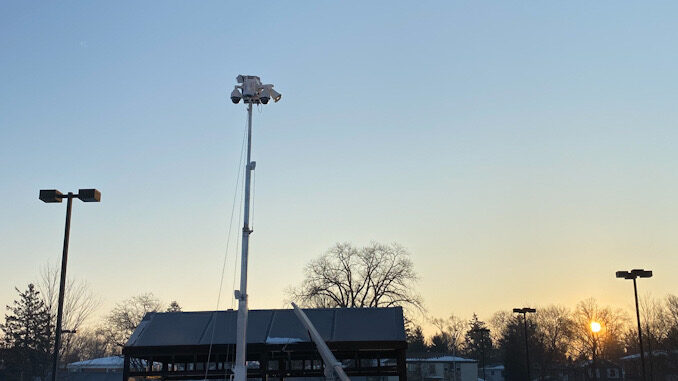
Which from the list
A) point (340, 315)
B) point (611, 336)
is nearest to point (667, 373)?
point (611, 336)

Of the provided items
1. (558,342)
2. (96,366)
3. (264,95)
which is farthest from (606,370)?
(264,95)

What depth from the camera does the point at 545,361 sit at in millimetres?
91500

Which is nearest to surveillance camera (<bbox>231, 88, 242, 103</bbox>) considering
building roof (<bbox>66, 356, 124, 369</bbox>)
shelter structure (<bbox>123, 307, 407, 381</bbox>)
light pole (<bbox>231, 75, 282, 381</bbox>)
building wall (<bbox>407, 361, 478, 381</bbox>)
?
light pole (<bbox>231, 75, 282, 381</bbox>)

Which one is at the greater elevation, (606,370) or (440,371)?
(440,371)

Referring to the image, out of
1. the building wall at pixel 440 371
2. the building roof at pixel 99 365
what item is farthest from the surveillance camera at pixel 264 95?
the building wall at pixel 440 371

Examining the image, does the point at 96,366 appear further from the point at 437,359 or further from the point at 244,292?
the point at 244,292

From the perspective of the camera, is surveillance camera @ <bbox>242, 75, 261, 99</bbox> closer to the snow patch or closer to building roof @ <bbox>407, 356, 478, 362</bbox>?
the snow patch

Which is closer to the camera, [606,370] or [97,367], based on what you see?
[97,367]

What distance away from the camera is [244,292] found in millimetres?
15648

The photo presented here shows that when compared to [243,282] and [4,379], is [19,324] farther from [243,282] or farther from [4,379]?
[243,282]

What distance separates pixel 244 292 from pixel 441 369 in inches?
2644

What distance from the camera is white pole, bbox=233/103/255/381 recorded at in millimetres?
14945

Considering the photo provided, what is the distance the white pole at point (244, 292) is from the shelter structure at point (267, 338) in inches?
212

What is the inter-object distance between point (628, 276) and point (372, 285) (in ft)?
133
